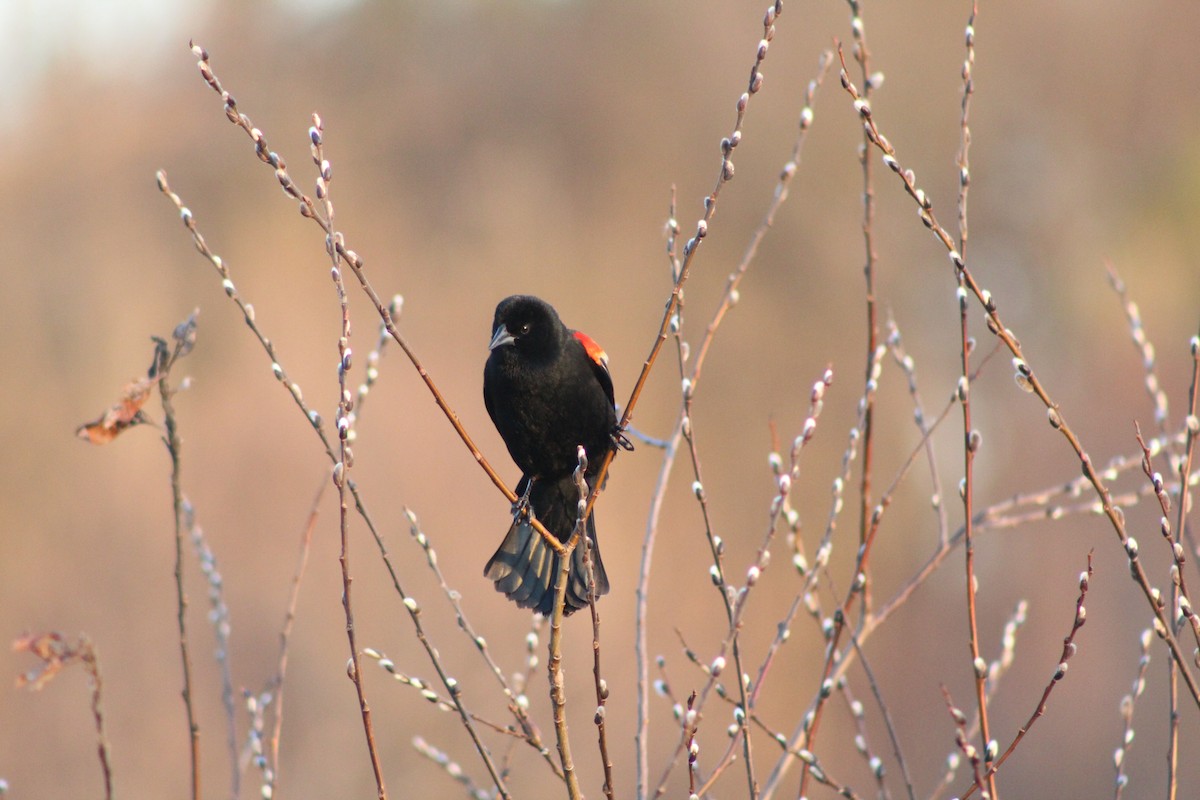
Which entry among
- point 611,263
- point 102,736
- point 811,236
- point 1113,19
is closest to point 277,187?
point 611,263

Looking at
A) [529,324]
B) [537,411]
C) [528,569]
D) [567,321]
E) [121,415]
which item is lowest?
[121,415]

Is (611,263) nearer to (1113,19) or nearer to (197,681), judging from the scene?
(197,681)

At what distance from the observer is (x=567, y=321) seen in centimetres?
1077

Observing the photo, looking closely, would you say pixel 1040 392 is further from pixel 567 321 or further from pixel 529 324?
pixel 567 321

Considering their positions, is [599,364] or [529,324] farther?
[599,364]

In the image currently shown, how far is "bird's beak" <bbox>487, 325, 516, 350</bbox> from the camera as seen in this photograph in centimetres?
294

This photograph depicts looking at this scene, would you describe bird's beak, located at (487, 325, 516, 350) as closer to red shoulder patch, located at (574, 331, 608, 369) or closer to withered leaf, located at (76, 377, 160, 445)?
red shoulder patch, located at (574, 331, 608, 369)

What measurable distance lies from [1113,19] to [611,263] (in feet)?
33.3

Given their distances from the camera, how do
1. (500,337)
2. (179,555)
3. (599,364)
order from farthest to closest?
(599,364)
(500,337)
(179,555)

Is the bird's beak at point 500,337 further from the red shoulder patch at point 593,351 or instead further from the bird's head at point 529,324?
the red shoulder patch at point 593,351

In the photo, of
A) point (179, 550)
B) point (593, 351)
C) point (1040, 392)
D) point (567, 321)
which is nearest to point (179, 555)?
point (179, 550)

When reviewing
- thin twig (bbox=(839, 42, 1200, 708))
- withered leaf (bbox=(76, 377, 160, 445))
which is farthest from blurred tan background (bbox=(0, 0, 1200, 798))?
thin twig (bbox=(839, 42, 1200, 708))

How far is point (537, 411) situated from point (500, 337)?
0.84ft

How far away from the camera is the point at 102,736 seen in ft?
6.58
